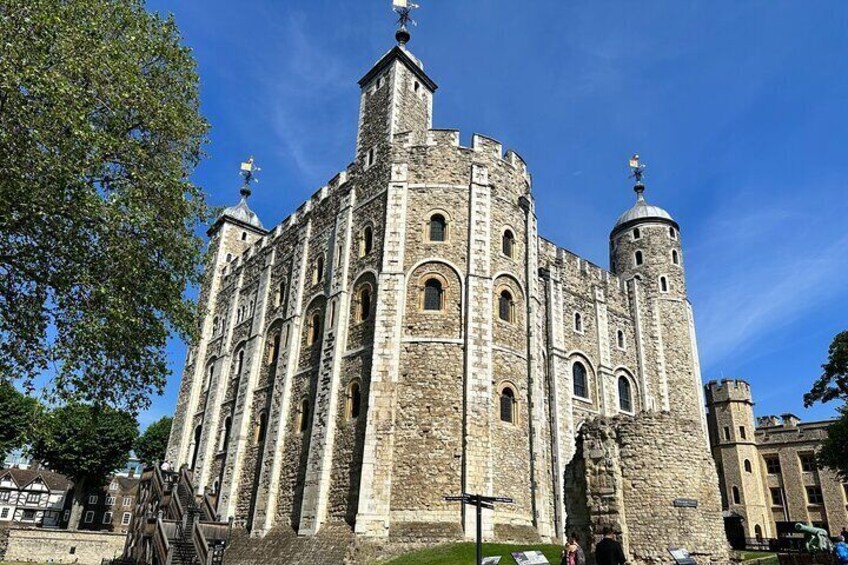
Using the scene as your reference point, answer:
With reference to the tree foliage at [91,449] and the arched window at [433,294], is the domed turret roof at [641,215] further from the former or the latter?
the tree foliage at [91,449]

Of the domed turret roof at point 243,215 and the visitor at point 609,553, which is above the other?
the domed turret roof at point 243,215

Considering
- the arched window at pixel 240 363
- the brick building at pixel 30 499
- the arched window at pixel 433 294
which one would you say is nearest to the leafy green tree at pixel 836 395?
the arched window at pixel 433 294

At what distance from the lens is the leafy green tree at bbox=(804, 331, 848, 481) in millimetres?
25906

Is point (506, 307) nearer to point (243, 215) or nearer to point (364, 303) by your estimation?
point (364, 303)

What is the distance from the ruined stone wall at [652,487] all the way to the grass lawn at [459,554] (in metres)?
2.60

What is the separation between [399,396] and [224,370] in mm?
14803

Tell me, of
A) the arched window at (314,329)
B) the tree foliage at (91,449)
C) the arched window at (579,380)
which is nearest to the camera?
the arched window at (314,329)

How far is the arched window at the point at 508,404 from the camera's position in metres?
20.5

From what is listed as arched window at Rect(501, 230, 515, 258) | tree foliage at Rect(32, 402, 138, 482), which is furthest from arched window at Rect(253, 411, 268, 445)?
tree foliage at Rect(32, 402, 138, 482)

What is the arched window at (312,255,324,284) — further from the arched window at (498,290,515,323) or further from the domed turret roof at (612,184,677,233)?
the domed turret roof at (612,184,677,233)

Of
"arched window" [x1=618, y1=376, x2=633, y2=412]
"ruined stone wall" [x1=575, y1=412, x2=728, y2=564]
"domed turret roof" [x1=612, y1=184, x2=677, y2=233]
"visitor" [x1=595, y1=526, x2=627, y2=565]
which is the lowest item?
"visitor" [x1=595, y1=526, x2=627, y2=565]

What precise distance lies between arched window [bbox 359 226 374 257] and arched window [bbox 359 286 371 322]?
4.85 ft

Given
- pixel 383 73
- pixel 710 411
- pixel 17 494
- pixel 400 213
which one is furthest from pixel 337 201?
pixel 17 494

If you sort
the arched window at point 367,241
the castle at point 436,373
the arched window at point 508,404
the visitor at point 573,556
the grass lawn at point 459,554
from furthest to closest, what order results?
1. the arched window at point 367,241
2. the arched window at point 508,404
3. the grass lawn at point 459,554
4. the castle at point 436,373
5. the visitor at point 573,556
